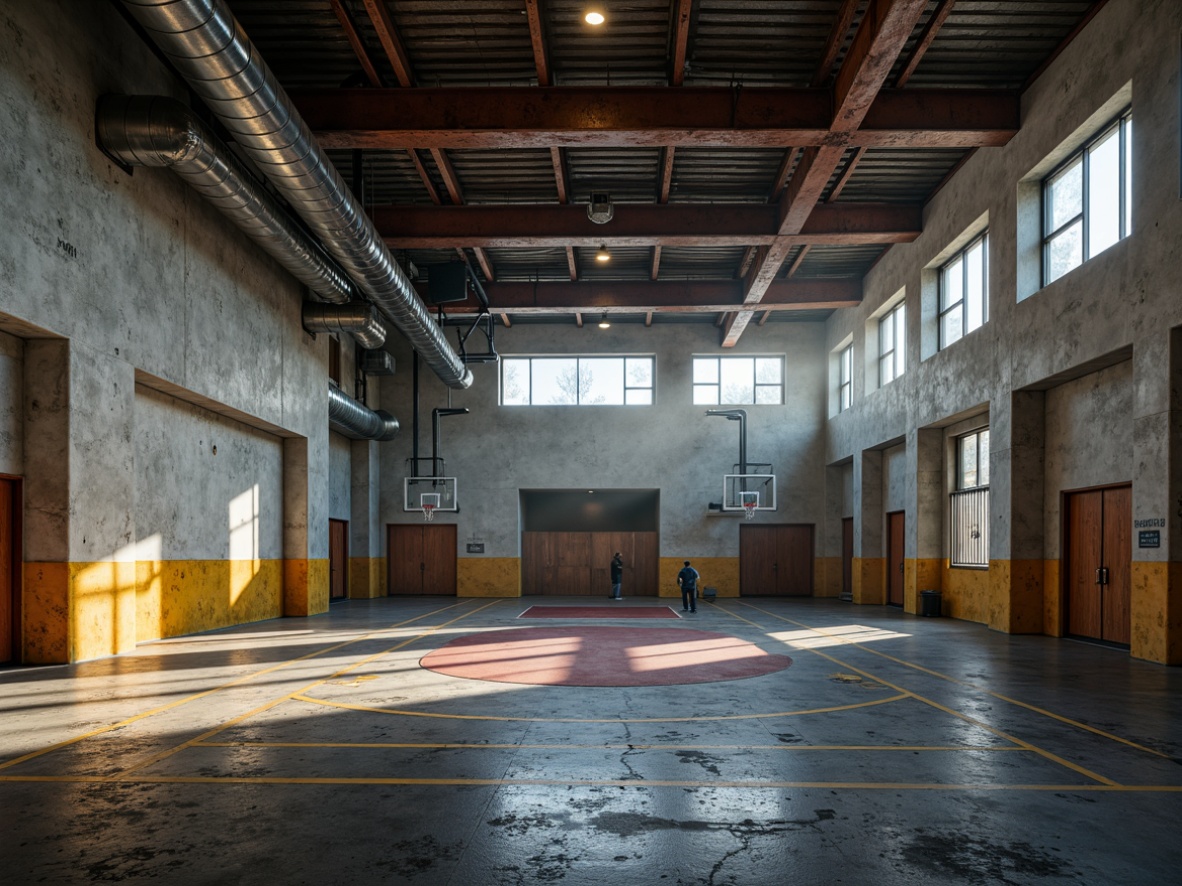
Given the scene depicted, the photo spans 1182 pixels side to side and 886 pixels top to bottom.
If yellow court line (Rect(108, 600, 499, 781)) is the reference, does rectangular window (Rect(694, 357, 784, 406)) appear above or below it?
above

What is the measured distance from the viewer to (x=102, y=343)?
12.4 meters

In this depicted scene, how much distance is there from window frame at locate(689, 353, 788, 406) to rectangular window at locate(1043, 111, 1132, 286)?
46.3 ft

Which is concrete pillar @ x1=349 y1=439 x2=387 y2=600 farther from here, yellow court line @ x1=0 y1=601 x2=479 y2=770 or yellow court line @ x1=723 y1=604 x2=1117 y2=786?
yellow court line @ x1=723 y1=604 x2=1117 y2=786

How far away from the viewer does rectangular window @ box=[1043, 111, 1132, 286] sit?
13461 mm

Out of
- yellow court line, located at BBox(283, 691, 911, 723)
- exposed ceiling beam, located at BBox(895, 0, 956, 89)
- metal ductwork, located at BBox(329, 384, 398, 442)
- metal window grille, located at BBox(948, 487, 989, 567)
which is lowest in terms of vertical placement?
yellow court line, located at BBox(283, 691, 911, 723)

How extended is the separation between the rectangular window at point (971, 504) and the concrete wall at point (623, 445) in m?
8.79

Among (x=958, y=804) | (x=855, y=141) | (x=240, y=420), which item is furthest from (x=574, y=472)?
(x=958, y=804)

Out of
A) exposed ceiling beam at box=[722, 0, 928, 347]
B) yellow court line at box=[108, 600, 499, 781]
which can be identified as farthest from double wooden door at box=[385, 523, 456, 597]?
exposed ceiling beam at box=[722, 0, 928, 347]

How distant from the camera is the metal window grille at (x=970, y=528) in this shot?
62.7 ft

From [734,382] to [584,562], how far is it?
828 cm

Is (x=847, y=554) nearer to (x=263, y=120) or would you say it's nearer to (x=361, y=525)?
A: (x=361, y=525)

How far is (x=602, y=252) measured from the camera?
20.3 meters

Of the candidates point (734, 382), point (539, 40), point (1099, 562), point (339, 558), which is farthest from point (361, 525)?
point (1099, 562)

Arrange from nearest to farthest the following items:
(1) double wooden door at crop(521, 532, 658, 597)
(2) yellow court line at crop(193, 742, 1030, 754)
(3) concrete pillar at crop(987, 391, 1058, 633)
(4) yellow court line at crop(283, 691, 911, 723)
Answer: (2) yellow court line at crop(193, 742, 1030, 754) < (4) yellow court line at crop(283, 691, 911, 723) < (3) concrete pillar at crop(987, 391, 1058, 633) < (1) double wooden door at crop(521, 532, 658, 597)
